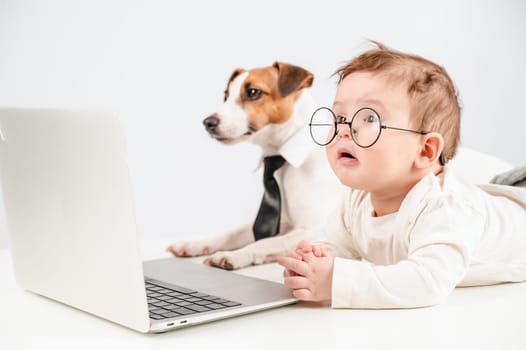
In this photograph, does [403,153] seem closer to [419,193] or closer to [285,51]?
[419,193]

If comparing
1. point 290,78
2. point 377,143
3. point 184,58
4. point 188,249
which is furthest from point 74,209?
point 184,58

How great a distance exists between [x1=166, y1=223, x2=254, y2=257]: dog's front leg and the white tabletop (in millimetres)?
416

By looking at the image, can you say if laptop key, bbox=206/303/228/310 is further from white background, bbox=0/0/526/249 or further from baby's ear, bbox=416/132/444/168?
white background, bbox=0/0/526/249

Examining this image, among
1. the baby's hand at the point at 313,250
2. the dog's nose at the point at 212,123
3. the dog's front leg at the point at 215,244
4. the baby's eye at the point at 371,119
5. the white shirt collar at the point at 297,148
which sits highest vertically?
the baby's eye at the point at 371,119

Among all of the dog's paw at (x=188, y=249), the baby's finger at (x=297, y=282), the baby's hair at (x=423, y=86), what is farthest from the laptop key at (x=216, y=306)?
the dog's paw at (x=188, y=249)

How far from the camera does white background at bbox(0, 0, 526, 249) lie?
1.89 meters

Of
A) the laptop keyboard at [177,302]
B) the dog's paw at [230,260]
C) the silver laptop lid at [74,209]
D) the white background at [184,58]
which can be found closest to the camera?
the silver laptop lid at [74,209]

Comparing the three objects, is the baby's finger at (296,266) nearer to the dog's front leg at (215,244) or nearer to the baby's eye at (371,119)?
the baby's eye at (371,119)

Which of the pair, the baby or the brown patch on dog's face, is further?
the brown patch on dog's face

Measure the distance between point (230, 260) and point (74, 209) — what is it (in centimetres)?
44

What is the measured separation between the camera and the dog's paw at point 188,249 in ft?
4.59

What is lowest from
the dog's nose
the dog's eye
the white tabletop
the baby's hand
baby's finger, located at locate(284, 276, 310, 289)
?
the white tabletop

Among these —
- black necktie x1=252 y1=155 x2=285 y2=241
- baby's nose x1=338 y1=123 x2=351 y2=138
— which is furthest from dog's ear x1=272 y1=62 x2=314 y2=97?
baby's nose x1=338 y1=123 x2=351 y2=138

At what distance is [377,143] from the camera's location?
3.31 feet
